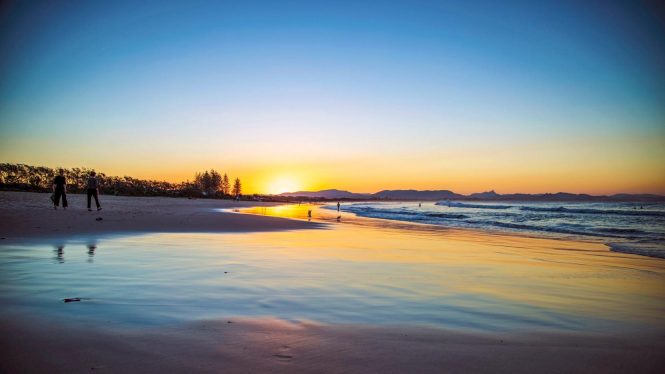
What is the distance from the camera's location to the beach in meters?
2.71

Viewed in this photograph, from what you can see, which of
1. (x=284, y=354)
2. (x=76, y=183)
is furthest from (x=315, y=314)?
(x=76, y=183)

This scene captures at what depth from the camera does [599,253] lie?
1048cm

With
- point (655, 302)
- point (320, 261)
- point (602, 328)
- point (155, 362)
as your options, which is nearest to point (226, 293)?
point (155, 362)

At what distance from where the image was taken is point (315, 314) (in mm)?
3832

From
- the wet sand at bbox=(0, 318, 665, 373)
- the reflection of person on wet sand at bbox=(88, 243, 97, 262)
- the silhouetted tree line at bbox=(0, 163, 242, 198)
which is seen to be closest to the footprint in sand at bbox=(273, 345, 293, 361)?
the wet sand at bbox=(0, 318, 665, 373)

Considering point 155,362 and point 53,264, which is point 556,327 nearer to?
point 155,362

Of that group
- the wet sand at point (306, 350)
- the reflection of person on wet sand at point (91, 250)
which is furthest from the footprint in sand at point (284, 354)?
the reflection of person on wet sand at point (91, 250)

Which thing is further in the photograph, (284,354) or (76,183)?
(76,183)

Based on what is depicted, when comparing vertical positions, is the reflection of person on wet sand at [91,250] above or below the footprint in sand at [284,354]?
above

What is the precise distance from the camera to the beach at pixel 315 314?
2709 millimetres

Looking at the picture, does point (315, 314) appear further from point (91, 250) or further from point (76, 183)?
point (76, 183)

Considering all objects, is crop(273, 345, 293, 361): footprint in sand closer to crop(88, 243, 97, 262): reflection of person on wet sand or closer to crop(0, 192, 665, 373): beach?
crop(0, 192, 665, 373): beach

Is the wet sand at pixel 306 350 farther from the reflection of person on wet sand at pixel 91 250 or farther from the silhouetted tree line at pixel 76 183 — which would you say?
the silhouetted tree line at pixel 76 183

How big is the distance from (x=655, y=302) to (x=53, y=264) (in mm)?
9093
